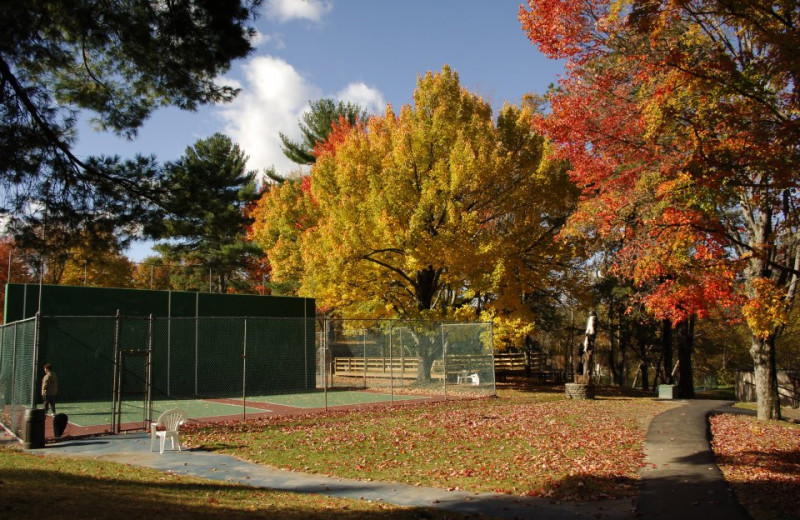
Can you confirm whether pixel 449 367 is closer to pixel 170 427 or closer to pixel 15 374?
pixel 170 427

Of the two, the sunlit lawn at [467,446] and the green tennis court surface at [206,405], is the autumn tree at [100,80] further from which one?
the green tennis court surface at [206,405]

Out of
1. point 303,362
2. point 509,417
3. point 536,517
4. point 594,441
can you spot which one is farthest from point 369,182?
point 536,517

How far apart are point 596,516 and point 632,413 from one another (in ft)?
36.6

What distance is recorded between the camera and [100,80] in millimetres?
10594

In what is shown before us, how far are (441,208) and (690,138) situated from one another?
38.9ft

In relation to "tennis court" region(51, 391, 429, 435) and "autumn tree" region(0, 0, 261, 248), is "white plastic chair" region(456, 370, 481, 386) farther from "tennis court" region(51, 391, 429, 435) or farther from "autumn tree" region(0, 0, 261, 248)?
"autumn tree" region(0, 0, 261, 248)

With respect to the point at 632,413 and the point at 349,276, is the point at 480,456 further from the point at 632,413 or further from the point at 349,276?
the point at 349,276

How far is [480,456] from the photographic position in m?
11.6

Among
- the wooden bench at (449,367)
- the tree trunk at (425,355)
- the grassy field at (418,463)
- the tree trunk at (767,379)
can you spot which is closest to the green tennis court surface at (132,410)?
the grassy field at (418,463)

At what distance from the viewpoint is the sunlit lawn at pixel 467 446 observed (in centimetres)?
966

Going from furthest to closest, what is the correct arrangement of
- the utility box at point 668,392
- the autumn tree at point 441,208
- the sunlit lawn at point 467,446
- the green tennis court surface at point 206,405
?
the utility box at point 668,392
the autumn tree at point 441,208
the green tennis court surface at point 206,405
the sunlit lawn at point 467,446

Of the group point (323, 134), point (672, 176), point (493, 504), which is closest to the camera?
point (493, 504)

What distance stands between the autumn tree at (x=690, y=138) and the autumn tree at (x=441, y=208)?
5062 millimetres

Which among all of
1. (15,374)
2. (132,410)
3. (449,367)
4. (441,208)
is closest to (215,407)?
(132,410)
